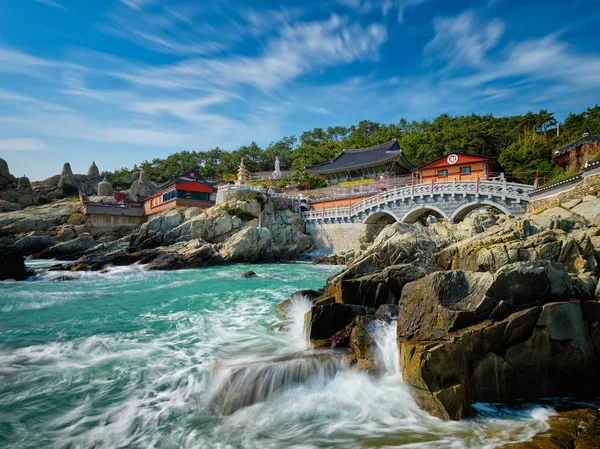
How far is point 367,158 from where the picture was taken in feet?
137

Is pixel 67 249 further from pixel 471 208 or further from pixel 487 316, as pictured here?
pixel 471 208

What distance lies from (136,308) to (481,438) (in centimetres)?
1316

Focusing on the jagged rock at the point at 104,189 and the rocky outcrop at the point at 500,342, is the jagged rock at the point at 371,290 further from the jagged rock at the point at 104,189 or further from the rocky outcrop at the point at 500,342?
the jagged rock at the point at 104,189

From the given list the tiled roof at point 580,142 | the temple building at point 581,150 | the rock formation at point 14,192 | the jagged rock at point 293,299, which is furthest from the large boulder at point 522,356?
the rock formation at point 14,192

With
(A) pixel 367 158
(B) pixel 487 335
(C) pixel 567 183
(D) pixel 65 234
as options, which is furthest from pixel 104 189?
(C) pixel 567 183

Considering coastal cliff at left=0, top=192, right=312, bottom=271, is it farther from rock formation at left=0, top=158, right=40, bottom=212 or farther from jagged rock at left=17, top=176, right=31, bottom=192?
jagged rock at left=17, top=176, right=31, bottom=192

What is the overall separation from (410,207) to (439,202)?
2530mm

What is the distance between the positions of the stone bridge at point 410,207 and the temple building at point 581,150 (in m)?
7.30

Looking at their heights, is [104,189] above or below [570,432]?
above

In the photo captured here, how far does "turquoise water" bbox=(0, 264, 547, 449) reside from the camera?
17.4 feet

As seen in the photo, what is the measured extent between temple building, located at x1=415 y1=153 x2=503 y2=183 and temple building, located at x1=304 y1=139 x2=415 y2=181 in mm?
3918

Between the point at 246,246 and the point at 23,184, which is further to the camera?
the point at 23,184

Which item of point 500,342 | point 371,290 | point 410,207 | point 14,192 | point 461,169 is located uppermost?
point 14,192

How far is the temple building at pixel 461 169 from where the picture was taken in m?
30.7
